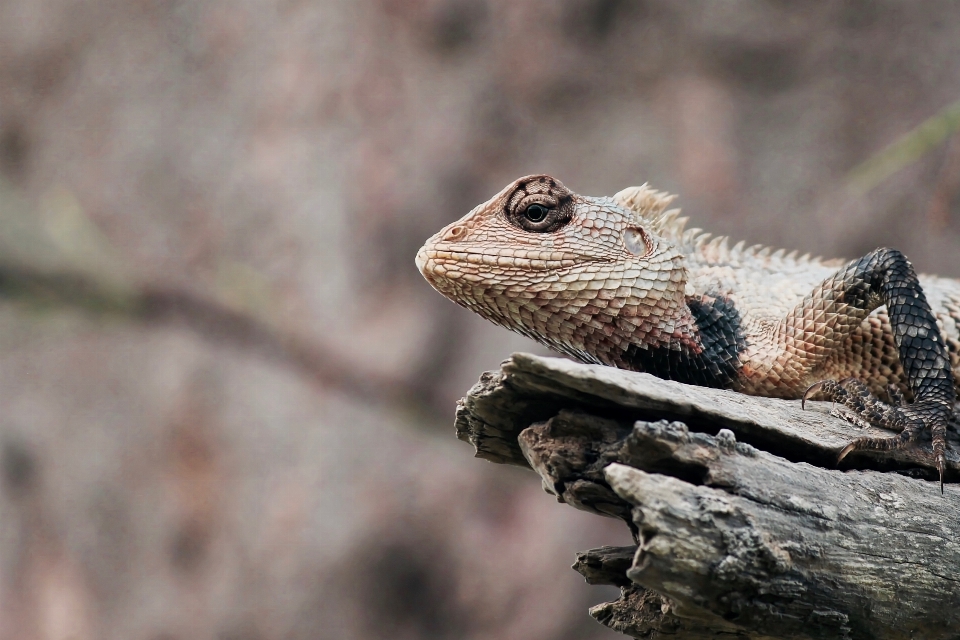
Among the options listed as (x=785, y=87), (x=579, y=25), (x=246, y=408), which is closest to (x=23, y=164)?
(x=246, y=408)

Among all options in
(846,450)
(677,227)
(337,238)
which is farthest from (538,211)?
(337,238)

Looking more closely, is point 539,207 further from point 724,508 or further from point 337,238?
point 337,238

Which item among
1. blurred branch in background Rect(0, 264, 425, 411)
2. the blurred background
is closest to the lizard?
the blurred background

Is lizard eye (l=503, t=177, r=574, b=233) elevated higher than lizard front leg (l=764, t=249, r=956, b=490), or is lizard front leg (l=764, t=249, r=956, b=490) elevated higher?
lizard eye (l=503, t=177, r=574, b=233)

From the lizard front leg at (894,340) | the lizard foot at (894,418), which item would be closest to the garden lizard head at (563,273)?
the lizard front leg at (894,340)

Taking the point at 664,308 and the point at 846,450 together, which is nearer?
the point at 846,450

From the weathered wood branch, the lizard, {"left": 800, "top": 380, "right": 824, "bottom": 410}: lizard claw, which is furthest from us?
the lizard

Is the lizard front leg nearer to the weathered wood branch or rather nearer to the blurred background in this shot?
the weathered wood branch
